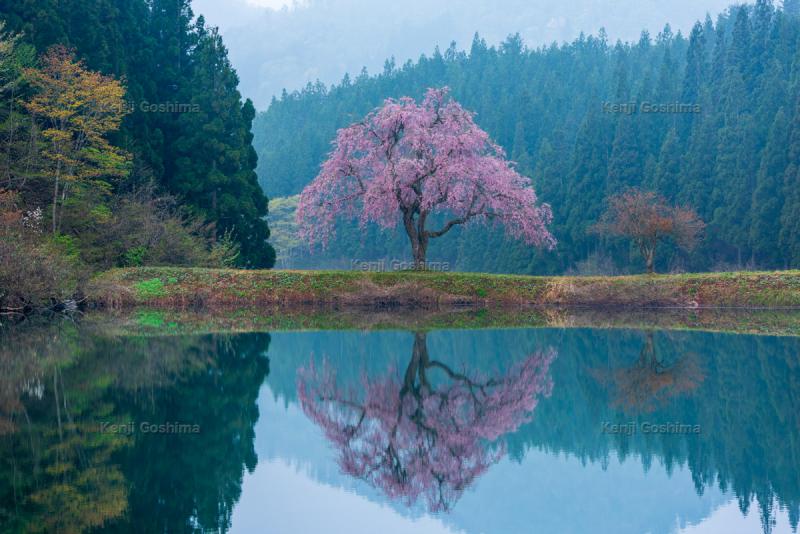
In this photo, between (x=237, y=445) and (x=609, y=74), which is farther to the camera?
(x=609, y=74)

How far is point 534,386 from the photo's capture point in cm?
1434

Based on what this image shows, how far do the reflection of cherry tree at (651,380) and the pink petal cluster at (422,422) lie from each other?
1.17 meters

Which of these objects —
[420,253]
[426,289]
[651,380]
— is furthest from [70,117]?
[651,380]

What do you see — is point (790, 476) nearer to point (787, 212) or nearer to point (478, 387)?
point (478, 387)

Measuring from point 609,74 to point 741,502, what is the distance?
115 meters

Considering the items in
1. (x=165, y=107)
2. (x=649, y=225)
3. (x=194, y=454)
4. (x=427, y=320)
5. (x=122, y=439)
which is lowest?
(x=427, y=320)

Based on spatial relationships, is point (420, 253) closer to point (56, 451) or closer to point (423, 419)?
point (423, 419)

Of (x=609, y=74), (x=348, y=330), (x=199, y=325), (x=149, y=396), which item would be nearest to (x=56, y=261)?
(x=199, y=325)

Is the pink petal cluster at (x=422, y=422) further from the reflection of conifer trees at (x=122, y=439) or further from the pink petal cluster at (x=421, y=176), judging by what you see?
the pink petal cluster at (x=421, y=176)

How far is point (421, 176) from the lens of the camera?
109ft

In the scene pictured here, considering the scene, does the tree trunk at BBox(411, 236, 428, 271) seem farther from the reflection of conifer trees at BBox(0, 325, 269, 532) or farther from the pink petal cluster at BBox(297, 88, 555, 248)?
the reflection of conifer trees at BBox(0, 325, 269, 532)

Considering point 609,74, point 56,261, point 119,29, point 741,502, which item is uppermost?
point 609,74

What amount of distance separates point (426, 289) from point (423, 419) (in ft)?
70.6

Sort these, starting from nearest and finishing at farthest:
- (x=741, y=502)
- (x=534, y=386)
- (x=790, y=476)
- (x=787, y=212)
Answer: (x=741, y=502) → (x=790, y=476) → (x=534, y=386) → (x=787, y=212)
